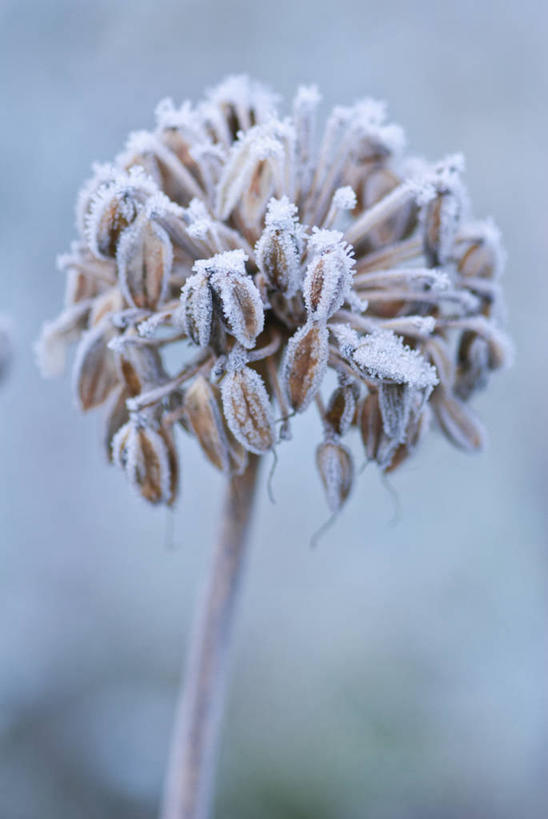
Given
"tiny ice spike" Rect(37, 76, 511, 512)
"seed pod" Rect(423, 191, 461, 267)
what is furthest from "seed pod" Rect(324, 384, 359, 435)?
"seed pod" Rect(423, 191, 461, 267)

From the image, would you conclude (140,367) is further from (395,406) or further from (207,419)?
(395,406)

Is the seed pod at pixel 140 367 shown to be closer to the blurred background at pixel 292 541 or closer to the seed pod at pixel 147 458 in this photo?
the seed pod at pixel 147 458

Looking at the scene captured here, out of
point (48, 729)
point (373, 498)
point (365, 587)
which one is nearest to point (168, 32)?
point (373, 498)

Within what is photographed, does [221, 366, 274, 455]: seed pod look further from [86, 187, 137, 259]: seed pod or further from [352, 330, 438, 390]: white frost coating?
[86, 187, 137, 259]: seed pod

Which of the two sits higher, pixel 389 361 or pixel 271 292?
pixel 271 292

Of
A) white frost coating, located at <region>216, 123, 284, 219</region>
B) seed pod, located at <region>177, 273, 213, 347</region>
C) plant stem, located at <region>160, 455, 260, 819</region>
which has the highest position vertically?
white frost coating, located at <region>216, 123, 284, 219</region>

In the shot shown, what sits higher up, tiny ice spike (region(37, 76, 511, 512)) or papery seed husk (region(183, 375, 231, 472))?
tiny ice spike (region(37, 76, 511, 512))

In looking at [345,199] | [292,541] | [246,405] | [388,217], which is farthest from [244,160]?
[292,541]

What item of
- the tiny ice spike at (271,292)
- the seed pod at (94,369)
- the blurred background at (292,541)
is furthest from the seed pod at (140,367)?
the blurred background at (292,541)
